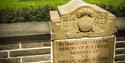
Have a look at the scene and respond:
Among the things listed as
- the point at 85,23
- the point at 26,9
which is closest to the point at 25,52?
the point at 26,9

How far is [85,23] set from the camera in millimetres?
1880

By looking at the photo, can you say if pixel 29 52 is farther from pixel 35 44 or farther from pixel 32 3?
pixel 32 3

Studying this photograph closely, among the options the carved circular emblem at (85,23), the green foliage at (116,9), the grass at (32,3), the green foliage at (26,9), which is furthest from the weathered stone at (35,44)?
the green foliage at (116,9)

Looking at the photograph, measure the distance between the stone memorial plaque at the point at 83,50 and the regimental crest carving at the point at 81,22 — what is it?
0.18 ft

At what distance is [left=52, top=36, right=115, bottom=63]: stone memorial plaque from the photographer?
1.96 metres

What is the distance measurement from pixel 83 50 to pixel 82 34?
0.16 meters

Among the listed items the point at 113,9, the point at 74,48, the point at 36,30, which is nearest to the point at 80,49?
the point at 74,48

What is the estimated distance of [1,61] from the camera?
2209 millimetres

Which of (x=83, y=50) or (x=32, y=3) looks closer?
(x=83, y=50)

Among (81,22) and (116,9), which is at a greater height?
(116,9)

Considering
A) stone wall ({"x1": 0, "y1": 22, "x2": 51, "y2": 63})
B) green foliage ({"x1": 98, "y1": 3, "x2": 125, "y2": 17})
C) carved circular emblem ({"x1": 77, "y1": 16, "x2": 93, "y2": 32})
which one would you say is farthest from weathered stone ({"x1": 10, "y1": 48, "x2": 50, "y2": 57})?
green foliage ({"x1": 98, "y1": 3, "x2": 125, "y2": 17})

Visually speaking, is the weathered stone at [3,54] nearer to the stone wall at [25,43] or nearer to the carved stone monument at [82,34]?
the stone wall at [25,43]

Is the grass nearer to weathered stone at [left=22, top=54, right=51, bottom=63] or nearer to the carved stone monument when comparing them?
the carved stone monument

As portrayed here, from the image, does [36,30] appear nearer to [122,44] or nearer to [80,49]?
[80,49]
